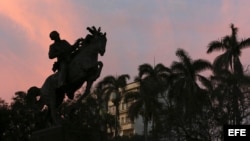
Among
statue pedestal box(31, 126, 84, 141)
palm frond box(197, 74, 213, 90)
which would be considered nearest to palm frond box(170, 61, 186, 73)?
palm frond box(197, 74, 213, 90)

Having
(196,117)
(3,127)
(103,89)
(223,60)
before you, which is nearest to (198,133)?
(196,117)

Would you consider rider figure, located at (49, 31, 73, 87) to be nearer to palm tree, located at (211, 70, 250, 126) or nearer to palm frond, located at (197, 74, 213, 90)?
palm tree, located at (211, 70, 250, 126)

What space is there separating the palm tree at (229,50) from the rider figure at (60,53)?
33486mm

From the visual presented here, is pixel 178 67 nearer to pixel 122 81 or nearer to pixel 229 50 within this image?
pixel 229 50

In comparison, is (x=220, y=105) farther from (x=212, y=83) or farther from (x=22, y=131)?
(x=22, y=131)

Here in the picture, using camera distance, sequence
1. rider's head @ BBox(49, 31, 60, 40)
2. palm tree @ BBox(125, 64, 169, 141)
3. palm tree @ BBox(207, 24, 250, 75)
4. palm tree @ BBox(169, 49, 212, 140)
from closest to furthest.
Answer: rider's head @ BBox(49, 31, 60, 40) → palm tree @ BBox(169, 49, 212, 140) → palm tree @ BBox(207, 24, 250, 75) → palm tree @ BBox(125, 64, 169, 141)

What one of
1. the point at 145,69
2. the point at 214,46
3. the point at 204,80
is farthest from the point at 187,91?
the point at 145,69

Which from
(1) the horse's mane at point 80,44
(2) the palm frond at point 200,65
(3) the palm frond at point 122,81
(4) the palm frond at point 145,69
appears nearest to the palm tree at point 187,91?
(2) the palm frond at point 200,65

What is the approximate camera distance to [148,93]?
60375 mm

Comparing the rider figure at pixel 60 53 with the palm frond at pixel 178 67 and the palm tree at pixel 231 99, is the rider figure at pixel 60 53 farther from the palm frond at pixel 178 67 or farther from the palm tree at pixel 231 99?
the palm frond at pixel 178 67

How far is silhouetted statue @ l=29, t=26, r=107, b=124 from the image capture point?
43.3 feet

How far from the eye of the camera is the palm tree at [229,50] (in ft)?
154

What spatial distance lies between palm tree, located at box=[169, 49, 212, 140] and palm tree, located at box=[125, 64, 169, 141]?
12.6 feet

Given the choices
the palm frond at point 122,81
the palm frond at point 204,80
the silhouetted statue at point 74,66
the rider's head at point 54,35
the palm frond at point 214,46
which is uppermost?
the palm frond at point 214,46
